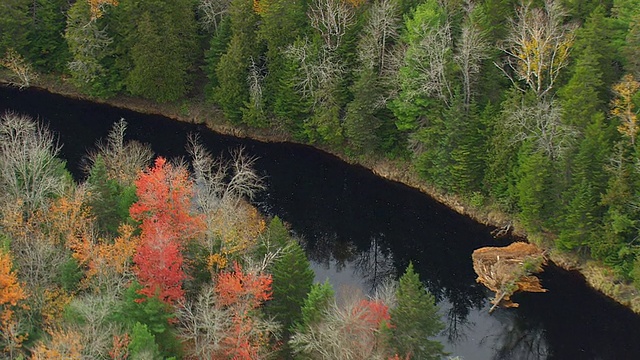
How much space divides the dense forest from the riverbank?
62 cm

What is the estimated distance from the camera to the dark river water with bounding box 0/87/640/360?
4038 centimetres

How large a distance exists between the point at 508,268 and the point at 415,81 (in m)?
→ 15.4

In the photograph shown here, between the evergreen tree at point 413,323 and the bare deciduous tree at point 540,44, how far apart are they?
65.3 ft

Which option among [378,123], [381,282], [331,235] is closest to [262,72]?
[378,123]

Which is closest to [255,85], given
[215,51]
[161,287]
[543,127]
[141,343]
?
[215,51]

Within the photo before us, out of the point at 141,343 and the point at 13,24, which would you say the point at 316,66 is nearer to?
the point at 141,343

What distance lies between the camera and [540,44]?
143 ft

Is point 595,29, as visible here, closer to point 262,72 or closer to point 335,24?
point 335,24

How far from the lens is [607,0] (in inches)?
1812

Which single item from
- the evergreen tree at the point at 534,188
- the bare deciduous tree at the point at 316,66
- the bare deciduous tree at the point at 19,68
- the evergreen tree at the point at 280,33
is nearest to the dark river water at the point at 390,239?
the bare deciduous tree at the point at 19,68

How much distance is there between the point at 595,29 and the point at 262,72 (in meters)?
28.5

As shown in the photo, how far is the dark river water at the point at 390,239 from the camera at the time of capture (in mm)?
40375

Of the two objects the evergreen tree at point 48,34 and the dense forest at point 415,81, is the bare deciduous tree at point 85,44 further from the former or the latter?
the evergreen tree at point 48,34

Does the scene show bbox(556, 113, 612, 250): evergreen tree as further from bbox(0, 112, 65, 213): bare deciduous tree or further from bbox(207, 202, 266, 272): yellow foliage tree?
bbox(0, 112, 65, 213): bare deciduous tree
